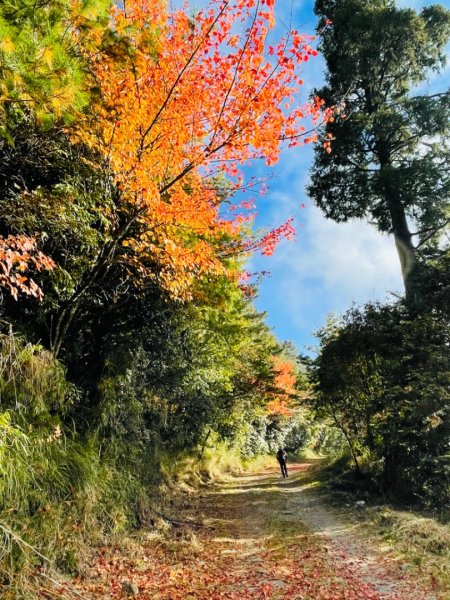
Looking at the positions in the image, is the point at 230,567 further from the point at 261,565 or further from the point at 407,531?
the point at 407,531

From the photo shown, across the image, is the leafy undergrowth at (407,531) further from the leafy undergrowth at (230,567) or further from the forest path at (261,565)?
the leafy undergrowth at (230,567)

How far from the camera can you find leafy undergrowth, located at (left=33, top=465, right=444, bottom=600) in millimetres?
4895

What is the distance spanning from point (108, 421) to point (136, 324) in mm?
2182

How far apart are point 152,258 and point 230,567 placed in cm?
507

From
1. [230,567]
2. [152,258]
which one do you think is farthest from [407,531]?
[152,258]

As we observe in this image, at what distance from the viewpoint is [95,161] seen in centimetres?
551

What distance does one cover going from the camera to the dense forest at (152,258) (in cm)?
416

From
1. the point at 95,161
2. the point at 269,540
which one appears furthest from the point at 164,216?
the point at 269,540

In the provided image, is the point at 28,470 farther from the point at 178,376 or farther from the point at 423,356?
the point at 423,356

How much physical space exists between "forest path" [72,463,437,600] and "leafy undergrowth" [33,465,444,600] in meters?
0.01

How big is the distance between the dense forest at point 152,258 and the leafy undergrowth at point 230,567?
0.54 meters

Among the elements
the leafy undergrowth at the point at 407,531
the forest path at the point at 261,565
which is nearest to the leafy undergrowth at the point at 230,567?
the forest path at the point at 261,565

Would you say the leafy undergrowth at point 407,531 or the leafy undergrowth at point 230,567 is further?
the leafy undergrowth at point 407,531

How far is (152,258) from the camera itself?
20.7 feet
